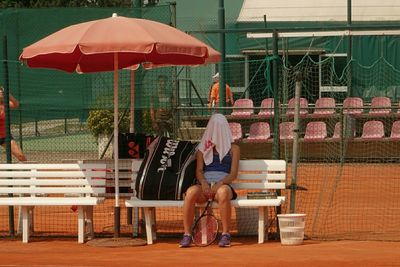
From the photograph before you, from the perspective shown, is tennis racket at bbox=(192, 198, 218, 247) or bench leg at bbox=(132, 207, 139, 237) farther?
bench leg at bbox=(132, 207, 139, 237)

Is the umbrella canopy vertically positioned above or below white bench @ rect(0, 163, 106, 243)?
above

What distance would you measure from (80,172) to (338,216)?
3.78m

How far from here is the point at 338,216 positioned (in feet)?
45.5

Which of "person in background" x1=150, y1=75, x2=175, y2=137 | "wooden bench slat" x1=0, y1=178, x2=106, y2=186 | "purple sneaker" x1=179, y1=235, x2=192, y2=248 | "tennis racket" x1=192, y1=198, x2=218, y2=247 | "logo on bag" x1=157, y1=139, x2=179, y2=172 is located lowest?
"purple sneaker" x1=179, y1=235, x2=192, y2=248

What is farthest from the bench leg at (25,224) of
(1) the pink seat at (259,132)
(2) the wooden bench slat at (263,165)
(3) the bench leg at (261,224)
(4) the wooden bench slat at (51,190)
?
(1) the pink seat at (259,132)

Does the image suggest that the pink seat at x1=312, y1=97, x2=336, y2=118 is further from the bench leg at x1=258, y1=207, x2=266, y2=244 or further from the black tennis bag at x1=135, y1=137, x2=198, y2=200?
the bench leg at x1=258, y1=207, x2=266, y2=244

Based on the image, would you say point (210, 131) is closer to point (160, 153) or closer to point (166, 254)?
point (160, 153)

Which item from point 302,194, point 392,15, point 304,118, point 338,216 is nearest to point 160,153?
point 338,216

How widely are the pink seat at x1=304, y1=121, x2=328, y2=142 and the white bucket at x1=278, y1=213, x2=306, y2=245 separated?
9.84 m

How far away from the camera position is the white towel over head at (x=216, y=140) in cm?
1156

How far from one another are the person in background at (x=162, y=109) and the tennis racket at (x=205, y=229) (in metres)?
4.32

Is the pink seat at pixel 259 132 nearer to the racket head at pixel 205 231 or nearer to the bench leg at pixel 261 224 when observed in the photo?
the bench leg at pixel 261 224

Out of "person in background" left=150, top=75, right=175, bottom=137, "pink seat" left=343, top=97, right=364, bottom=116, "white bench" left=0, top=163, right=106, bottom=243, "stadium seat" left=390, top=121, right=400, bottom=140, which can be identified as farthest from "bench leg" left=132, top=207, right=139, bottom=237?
"stadium seat" left=390, top=121, right=400, bottom=140

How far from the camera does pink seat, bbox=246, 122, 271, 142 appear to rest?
67.6 ft
